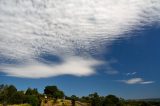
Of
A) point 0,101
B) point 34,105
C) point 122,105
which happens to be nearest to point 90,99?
point 122,105

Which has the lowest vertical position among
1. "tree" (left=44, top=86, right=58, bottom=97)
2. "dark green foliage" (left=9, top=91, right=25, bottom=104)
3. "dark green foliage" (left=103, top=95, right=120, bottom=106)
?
"dark green foliage" (left=9, top=91, right=25, bottom=104)

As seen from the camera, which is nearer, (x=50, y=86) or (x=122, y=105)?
(x=122, y=105)

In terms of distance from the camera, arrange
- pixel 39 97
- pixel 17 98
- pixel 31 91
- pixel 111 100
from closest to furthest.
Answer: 1. pixel 17 98
2. pixel 39 97
3. pixel 111 100
4. pixel 31 91

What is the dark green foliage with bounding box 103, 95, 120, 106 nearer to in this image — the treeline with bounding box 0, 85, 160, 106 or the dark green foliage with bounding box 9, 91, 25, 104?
the treeline with bounding box 0, 85, 160, 106

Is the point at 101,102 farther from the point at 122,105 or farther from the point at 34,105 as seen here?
the point at 34,105

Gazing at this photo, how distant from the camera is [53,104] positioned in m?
137

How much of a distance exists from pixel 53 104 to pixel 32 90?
30.5m

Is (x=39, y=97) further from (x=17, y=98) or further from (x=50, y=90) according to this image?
(x=50, y=90)

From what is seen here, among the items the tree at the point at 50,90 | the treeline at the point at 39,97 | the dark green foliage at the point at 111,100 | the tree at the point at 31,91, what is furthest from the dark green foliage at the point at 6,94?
the dark green foliage at the point at 111,100

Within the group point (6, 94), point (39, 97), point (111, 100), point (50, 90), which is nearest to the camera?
point (6, 94)

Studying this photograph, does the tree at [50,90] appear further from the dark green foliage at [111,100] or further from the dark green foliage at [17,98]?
the dark green foliage at [17,98]

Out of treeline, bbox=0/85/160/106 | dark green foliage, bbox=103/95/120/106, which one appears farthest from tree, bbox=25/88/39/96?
dark green foliage, bbox=103/95/120/106

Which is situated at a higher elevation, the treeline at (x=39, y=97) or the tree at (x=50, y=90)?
the tree at (x=50, y=90)

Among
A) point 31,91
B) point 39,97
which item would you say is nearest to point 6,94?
point 39,97
